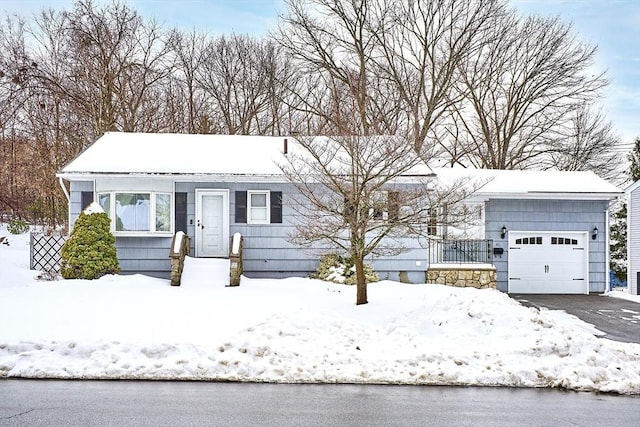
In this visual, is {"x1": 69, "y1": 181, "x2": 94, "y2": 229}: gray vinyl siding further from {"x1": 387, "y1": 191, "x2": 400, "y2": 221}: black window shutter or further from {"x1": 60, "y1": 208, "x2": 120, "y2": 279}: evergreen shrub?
{"x1": 387, "y1": 191, "x2": 400, "y2": 221}: black window shutter

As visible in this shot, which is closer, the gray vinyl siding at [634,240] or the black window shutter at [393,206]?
the black window shutter at [393,206]

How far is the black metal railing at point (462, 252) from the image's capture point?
18609 millimetres

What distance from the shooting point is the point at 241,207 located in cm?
1755

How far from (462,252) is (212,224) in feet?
25.3

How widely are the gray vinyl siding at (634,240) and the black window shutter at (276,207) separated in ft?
42.7

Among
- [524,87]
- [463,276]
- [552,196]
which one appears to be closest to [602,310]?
[463,276]

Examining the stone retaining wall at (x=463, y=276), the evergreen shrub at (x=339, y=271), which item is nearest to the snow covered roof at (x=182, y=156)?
the evergreen shrub at (x=339, y=271)

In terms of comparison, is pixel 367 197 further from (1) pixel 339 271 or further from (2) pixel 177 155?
(2) pixel 177 155

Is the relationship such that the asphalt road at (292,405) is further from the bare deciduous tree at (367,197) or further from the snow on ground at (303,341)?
the bare deciduous tree at (367,197)

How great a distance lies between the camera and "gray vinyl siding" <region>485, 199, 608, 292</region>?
1961 centimetres

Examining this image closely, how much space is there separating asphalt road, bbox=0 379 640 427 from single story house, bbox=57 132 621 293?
27.9 ft

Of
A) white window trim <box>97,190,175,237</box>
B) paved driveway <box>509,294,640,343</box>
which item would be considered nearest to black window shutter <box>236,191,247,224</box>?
white window trim <box>97,190,175,237</box>

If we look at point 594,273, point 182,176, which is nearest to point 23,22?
point 182,176

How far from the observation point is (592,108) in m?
32.4
